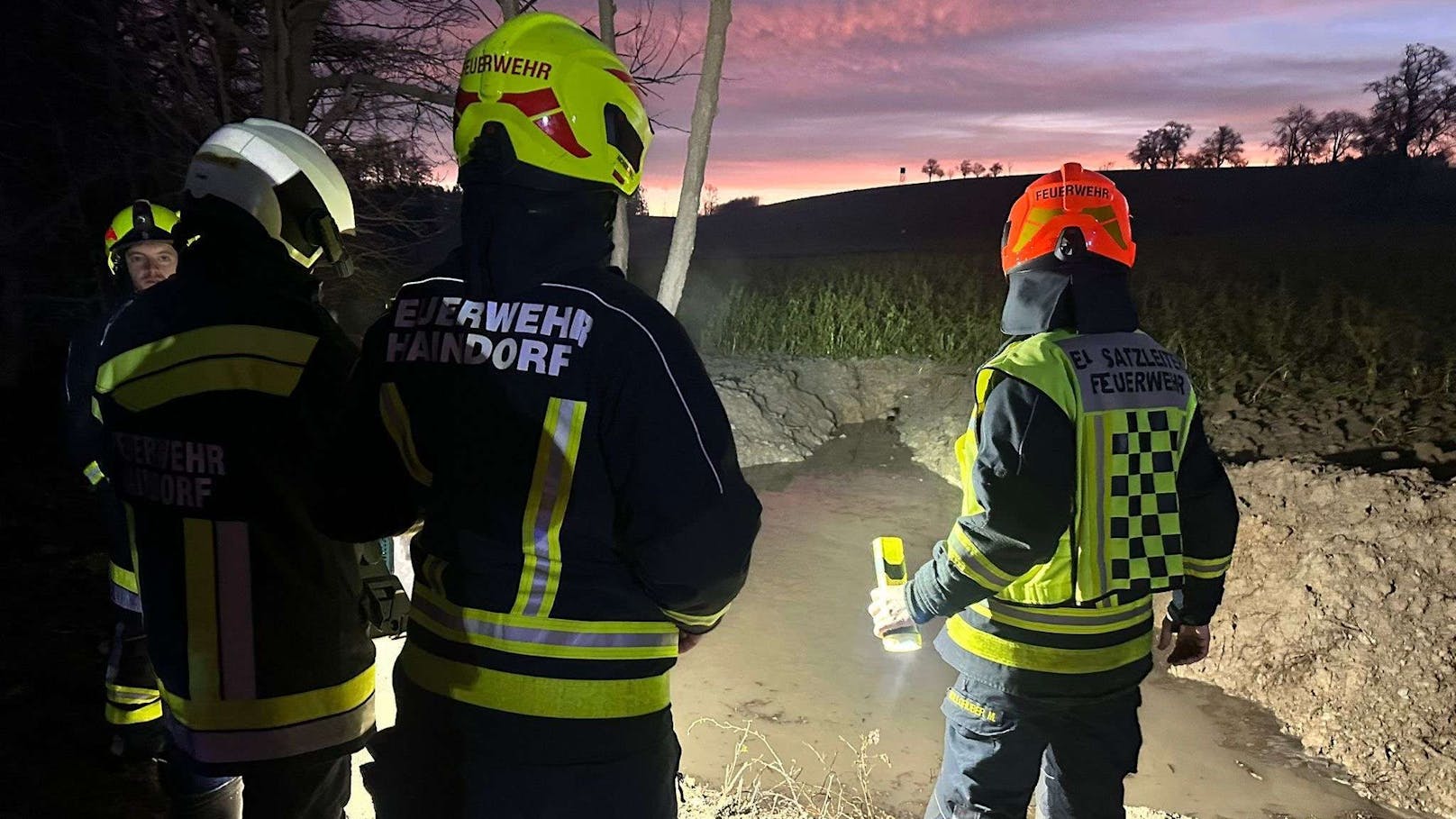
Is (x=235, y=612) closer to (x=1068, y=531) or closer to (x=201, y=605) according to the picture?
(x=201, y=605)

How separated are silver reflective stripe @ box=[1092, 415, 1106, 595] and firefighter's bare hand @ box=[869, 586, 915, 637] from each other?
1.72ft

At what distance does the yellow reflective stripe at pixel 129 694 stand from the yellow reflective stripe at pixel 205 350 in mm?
1883

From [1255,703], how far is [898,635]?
11.9 ft

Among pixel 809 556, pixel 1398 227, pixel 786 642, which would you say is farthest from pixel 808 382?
pixel 1398 227

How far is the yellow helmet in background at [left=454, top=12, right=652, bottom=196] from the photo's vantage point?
1.70m

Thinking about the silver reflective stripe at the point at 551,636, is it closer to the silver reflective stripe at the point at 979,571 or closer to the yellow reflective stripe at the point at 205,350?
the yellow reflective stripe at the point at 205,350

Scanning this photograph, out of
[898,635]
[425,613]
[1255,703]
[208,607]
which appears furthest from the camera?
[1255,703]

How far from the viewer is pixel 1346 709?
4.75 meters

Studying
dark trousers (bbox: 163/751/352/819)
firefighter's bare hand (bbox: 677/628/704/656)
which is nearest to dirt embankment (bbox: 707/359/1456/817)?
firefighter's bare hand (bbox: 677/628/704/656)

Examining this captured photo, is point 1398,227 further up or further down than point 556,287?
further up

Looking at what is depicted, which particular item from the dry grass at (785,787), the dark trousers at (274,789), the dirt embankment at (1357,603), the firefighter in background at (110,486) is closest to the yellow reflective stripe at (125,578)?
the firefighter in background at (110,486)

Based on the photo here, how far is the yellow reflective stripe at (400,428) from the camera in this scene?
67.4 inches

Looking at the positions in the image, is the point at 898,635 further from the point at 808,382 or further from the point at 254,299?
the point at 808,382

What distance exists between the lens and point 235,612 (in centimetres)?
219
